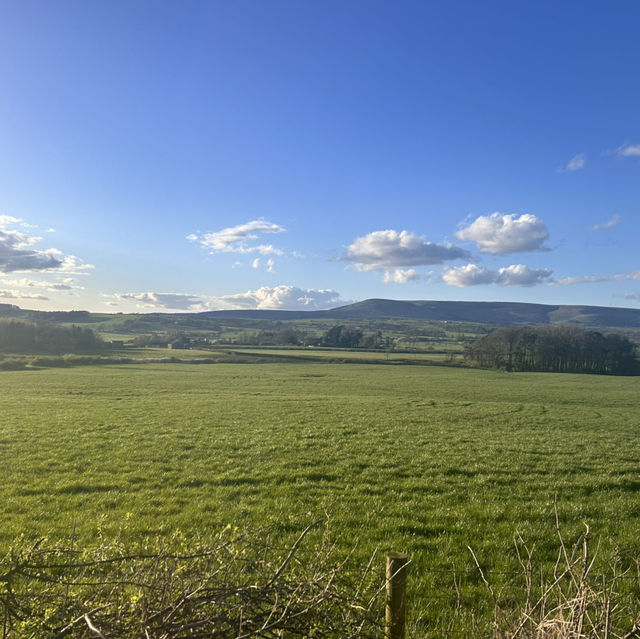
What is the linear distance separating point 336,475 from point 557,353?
104 m

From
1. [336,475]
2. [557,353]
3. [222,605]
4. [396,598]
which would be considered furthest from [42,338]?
[396,598]

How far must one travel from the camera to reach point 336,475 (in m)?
14.2

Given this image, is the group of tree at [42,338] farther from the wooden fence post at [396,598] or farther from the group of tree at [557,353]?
the wooden fence post at [396,598]

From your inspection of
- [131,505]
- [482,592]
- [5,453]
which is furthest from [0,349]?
[482,592]

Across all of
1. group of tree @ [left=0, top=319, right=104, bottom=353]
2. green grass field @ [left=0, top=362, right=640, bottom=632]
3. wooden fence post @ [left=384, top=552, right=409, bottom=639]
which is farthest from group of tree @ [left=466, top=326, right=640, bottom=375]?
wooden fence post @ [left=384, top=552, right=409, bottom=639]

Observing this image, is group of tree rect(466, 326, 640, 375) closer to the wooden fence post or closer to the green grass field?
the green grass field

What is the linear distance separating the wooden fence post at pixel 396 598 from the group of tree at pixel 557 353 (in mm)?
98438

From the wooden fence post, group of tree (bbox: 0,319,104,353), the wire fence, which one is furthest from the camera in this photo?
group of tree (bbox: 0,319,104,353)

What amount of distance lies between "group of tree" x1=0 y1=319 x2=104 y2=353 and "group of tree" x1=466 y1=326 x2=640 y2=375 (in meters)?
97.6

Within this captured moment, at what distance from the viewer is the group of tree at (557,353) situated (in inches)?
3866

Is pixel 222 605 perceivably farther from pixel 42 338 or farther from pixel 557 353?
pixel 42 338

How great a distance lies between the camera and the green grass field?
9.49 metres

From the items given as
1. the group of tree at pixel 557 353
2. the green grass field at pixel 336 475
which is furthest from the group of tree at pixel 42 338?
the group of tree at pixel 557 353

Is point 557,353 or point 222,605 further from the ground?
point 222,605
